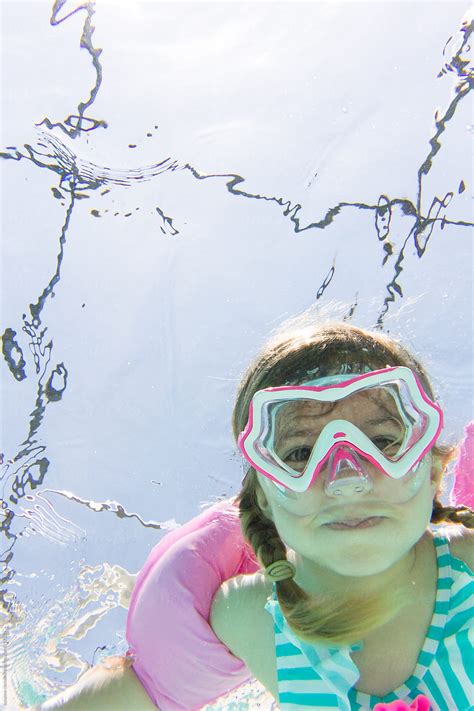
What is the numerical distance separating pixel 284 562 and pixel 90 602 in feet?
5.79

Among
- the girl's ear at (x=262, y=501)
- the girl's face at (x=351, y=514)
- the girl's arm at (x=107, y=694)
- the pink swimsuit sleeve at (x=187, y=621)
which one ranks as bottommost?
the girl's arm at (x=107, y=694)

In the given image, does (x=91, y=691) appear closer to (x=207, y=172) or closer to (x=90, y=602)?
(x=90, y=602)

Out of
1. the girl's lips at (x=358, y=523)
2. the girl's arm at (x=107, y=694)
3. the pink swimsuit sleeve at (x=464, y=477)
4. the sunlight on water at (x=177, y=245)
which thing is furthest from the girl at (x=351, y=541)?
the sunlight on water at (x=177, y=245)

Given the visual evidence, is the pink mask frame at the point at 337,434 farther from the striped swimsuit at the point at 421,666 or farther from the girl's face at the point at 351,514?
the striped swimsuit at the point at 421,666

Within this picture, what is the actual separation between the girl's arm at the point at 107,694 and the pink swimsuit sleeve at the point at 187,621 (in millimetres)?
36

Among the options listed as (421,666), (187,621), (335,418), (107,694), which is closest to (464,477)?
(421,666)

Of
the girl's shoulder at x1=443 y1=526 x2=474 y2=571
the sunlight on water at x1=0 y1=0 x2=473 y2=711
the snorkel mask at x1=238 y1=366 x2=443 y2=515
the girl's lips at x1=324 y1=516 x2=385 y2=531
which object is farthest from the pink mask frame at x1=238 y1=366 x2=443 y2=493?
the sunlight on water at x1=0 y1=0 x2=473 y2=711

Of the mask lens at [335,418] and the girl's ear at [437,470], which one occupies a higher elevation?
the mask lens at [335,418]

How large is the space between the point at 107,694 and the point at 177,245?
2213 mm

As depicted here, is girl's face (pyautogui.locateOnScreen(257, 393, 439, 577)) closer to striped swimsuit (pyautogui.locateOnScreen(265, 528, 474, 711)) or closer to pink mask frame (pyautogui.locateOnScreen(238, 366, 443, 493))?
pink mask frame (pyautogui.locateOnScreen(238, 366, 443, 493))

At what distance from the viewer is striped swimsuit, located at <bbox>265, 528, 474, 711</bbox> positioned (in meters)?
1.88

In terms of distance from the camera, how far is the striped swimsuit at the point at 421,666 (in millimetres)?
1879

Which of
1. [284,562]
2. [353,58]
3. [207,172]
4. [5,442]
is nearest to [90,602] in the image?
[5,442]

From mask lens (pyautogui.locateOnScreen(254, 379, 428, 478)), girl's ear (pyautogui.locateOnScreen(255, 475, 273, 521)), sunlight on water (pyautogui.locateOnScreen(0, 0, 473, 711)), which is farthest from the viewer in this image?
sunlight on water (pyautogui.locateOnScreen(0, 0, 473, 711))
